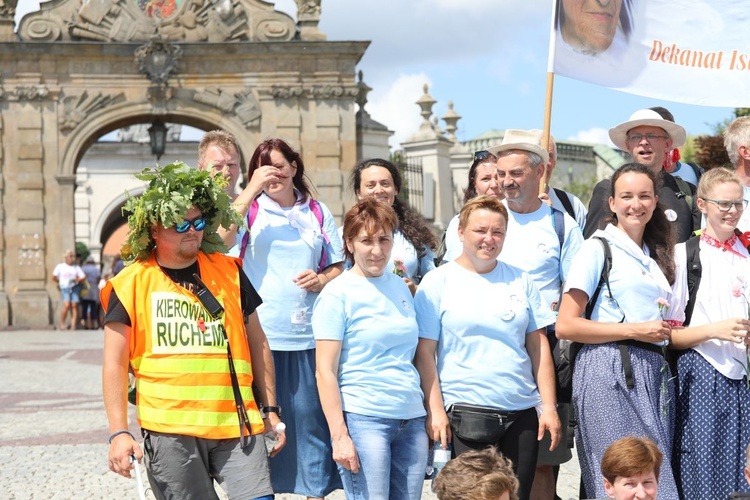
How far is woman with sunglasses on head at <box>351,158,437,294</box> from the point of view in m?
6.14

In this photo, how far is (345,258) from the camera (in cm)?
577

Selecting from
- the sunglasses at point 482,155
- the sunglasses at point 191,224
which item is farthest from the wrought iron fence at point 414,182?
the sunglasses at point 191,224

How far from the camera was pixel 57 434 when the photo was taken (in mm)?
10227

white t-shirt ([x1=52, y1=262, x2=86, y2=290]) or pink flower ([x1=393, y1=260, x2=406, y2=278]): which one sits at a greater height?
pink flower ([x1=393, y1=260, x2=406, y2=278])

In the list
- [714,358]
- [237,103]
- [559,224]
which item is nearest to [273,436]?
[559,224]

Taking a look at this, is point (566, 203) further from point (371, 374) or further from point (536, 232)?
point (371, 374)

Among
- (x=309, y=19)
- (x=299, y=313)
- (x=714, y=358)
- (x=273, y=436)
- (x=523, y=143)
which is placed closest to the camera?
(x=273, y=436)

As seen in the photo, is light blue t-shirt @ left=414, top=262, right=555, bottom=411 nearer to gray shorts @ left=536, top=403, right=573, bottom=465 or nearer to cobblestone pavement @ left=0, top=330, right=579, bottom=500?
gray shorts @ left=536, top=403, right=573, bottom=465

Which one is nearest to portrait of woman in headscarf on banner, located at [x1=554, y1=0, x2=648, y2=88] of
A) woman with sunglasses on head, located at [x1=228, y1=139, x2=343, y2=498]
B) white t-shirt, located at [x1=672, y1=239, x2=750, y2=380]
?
white t-shirt, located at [x1=672, y1=239, x2=750, y2=380]

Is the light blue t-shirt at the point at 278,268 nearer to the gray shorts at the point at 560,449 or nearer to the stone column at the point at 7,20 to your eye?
the gray shorts at the point at 560,449

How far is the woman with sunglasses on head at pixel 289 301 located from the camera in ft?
18.4

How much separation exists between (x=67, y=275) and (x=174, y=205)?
2028 centimetres

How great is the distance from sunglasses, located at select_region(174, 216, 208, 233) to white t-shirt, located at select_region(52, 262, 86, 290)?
20.2m

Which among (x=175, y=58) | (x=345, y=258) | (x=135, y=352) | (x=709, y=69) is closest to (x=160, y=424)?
(x=135, y=352)
